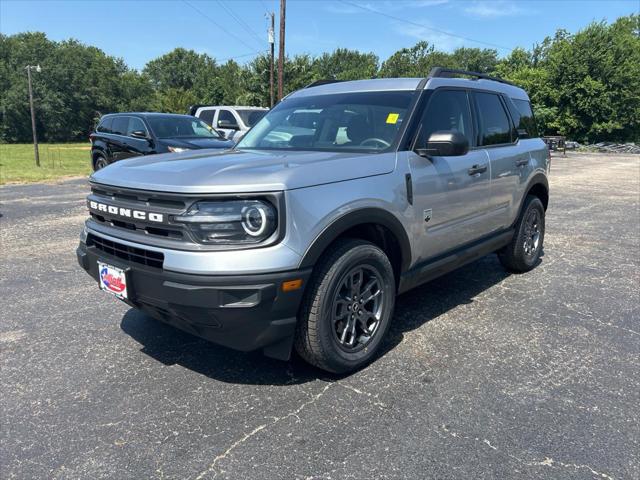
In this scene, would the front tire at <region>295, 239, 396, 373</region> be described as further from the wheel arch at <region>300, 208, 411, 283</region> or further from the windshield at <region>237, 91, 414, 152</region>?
the windshield at <region>237, 91, 414, 152</region>

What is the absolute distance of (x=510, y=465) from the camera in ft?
7.35

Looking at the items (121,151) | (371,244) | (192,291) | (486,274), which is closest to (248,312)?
(192,291)

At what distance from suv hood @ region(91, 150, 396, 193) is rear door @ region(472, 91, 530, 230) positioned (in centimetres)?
148

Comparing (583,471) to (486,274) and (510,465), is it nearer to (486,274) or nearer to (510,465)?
(510,465)

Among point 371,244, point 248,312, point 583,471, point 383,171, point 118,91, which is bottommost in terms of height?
point 583,471

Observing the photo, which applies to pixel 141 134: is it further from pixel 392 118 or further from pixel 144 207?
pixel 144 207

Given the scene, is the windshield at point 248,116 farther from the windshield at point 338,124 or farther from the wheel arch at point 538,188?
the windshield at point 338,124

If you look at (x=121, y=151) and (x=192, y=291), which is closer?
(x=192, y=291)

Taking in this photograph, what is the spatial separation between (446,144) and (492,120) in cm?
147

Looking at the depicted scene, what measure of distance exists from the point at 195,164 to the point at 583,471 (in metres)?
2.60

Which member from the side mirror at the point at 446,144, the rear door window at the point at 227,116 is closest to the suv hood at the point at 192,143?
the rear door window at the point at 227,116

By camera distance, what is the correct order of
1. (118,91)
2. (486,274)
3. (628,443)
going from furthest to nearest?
(118,91)
(486,274)
(628,443)

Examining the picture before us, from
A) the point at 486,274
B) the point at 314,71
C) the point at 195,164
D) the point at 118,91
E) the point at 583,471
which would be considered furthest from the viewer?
the point at 118,91

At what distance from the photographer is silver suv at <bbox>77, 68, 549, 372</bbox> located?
2.45 meters
